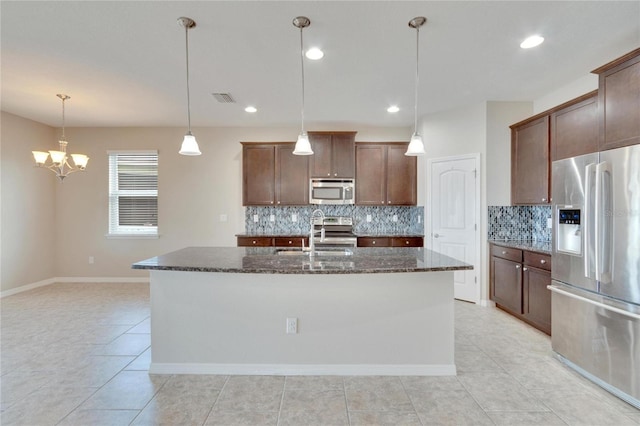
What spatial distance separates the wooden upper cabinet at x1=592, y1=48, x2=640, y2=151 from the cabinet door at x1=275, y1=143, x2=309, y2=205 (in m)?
3.70

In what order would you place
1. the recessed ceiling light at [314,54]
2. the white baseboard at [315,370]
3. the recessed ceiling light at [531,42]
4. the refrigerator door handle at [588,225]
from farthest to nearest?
1. the recessed ceiling light at [314,54]
2. the recessed ceiling light at [531,42]
3. the white baseboard at [315,370]
4. the refrigerator door handle at [588,225]

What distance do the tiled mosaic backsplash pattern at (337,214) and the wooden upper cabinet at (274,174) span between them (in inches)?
Answer: 13.6

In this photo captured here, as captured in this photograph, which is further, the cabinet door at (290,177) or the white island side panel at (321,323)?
the cabinet door at (290,177)

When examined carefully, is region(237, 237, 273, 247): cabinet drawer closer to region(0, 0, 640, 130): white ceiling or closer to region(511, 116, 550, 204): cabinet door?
region(0, 0, 640, 130): white ceiling

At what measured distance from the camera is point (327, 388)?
7.47ft

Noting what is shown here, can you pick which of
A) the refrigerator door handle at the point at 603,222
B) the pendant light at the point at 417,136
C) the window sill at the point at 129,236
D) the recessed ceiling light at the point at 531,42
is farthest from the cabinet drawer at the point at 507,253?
the window sill at the point at 129,236

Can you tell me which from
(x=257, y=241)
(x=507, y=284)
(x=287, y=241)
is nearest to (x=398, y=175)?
(x=287, y=241)

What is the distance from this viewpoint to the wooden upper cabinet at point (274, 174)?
16.9 ft

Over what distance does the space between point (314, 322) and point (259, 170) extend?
3.29 m

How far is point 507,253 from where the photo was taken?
3.79 m

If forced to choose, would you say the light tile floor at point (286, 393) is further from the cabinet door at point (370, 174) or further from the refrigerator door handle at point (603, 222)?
the cabinet door at point (370, 174)

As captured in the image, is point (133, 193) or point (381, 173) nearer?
point (381, 173)

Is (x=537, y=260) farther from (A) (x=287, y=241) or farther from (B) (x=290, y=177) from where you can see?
(B) (x=290, y=177)

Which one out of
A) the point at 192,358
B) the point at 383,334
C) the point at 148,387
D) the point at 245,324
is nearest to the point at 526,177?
the point at 383,334
